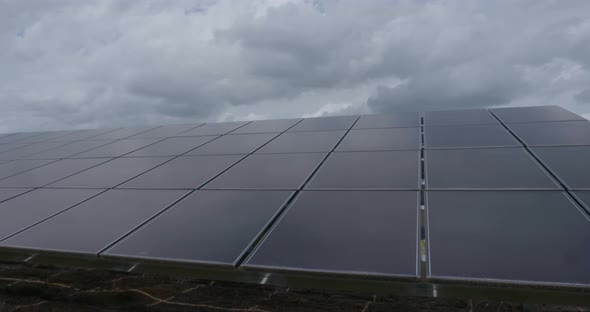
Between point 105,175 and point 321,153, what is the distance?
3.67 meters

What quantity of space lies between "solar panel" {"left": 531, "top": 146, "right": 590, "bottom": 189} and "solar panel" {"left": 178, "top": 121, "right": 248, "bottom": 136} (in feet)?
22.3

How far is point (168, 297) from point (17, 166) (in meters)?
7.29

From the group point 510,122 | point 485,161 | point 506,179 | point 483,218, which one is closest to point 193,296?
point 483,218

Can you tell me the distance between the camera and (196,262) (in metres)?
3.16

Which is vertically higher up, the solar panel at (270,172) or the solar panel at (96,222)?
the solar panel at (270,172)

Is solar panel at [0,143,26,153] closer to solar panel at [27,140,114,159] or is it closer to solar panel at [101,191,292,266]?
solar panel at [27,140,114,159]

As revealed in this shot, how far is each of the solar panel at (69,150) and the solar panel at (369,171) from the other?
6767mm

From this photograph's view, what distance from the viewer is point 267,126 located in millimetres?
9711

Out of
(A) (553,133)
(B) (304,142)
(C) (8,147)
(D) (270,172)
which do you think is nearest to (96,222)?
(D) (270,172)

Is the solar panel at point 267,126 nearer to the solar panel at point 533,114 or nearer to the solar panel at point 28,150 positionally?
the solar panel at point 533,114

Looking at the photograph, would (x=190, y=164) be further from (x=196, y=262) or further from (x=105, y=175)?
(x=196, y=262)

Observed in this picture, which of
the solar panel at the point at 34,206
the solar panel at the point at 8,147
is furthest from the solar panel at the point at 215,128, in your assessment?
the solar panel at the point at 8,147

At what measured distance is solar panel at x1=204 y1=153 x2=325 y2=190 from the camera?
4.85 metres

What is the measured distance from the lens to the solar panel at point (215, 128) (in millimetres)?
9609
